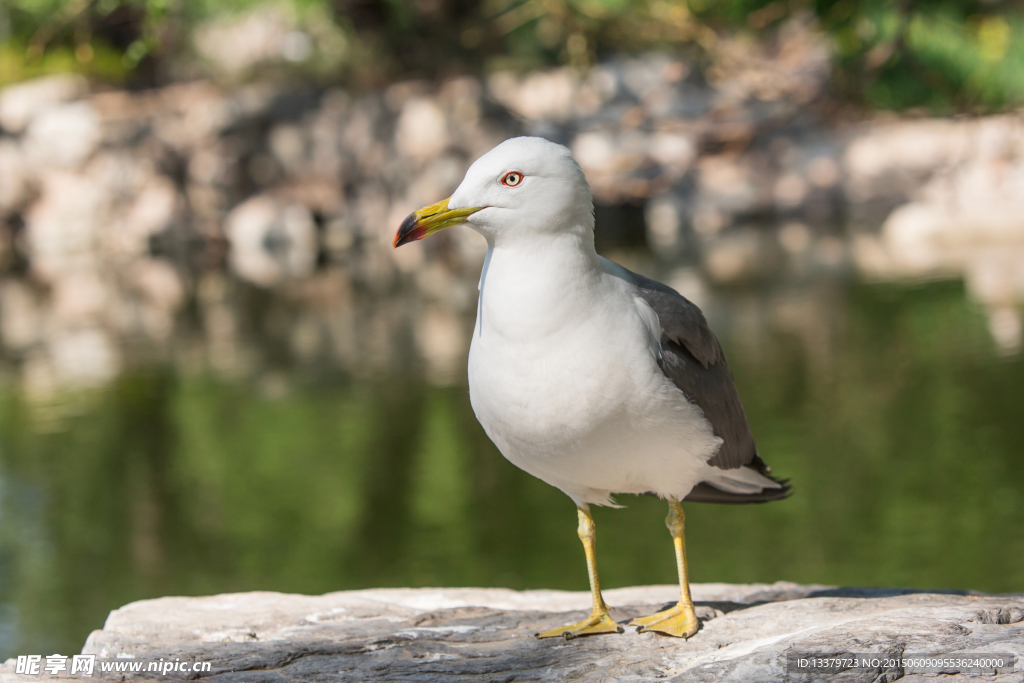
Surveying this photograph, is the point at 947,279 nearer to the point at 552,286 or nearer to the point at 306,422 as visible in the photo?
the point at 306,422

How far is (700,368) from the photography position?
375 cm

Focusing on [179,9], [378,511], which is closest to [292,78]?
[179,9]

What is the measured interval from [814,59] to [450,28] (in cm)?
852

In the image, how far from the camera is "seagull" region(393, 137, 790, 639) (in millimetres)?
3326

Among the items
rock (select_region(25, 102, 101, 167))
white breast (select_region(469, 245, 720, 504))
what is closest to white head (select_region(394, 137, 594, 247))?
white breast (select_region(469, 245, 720, 504))

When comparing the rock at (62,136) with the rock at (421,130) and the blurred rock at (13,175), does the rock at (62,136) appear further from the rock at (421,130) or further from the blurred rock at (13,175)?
the rock at (421,130)

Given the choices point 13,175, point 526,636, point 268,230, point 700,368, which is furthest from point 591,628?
point 13,175

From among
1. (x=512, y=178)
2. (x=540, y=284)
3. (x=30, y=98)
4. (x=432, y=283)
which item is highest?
(x=30, y=98)

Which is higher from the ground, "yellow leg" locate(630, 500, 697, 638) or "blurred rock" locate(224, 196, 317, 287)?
"blurred rock" locate(224, 196, 317, 287)

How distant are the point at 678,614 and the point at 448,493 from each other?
220 inches

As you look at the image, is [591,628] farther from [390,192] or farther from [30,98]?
[30,98]

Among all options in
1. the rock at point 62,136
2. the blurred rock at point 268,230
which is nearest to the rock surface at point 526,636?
the blurred rock at point 268,230

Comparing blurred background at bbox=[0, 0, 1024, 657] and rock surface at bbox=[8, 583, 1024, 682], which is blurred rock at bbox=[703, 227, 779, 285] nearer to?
blurred background at bbox=[0, 0, 1024, 657]

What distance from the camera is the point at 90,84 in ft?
89.9
